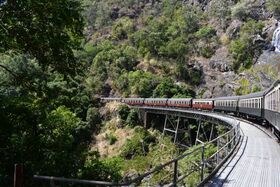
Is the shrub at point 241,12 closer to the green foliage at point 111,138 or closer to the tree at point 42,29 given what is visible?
the green foliage at point 111,138

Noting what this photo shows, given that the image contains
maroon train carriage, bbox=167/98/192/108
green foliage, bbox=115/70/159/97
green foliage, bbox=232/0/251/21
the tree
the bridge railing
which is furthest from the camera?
green foliage, bbox=232/0/251/21

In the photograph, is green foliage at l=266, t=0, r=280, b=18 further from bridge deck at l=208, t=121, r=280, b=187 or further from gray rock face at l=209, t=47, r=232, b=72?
bridge deck at l=208, t=121, r=280, b=187

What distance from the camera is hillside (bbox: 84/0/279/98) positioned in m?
67.3

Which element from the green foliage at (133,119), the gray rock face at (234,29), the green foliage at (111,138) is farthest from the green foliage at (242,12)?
the green foliage at (111,138)

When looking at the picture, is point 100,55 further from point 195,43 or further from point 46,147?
point 46,147

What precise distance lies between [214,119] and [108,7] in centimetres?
9725

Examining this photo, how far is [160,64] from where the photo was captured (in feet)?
263

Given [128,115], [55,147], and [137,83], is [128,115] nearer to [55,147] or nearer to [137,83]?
[137,83]

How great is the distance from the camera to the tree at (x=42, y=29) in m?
8.78

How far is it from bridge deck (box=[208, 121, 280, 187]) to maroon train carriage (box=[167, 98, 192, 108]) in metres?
30.9

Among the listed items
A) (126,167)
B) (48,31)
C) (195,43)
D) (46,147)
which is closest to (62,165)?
(46,147)

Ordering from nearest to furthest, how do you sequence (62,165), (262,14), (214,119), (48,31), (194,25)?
(48,31) → (62,165) → (214,119) → (262,14) → (194,25)

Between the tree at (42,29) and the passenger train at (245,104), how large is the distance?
10.8m

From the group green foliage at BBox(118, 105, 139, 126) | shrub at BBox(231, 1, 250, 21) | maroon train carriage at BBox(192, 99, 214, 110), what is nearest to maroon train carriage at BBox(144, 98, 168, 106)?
green foliage at BBox(118, 105, 139, 126)
